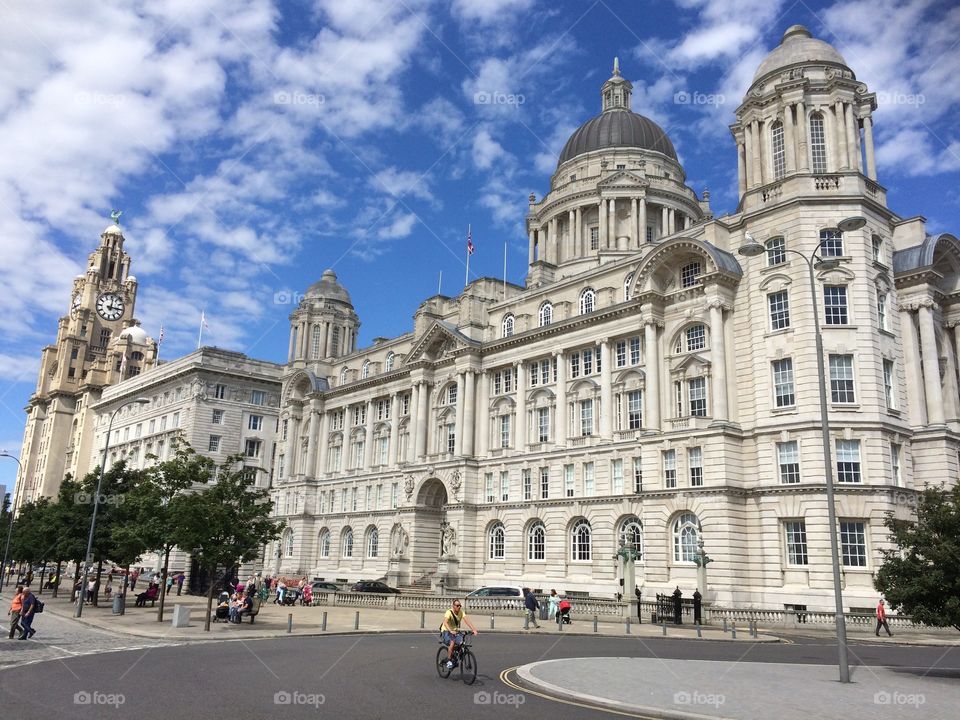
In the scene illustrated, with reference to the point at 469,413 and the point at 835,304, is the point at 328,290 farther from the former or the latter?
the point at 835,304

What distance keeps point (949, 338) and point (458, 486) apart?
34.7m

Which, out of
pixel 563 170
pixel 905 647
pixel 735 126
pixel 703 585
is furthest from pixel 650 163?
pixel 905 647

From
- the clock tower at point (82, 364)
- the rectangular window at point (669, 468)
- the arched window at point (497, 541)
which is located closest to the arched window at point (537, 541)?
the arched window at point (497, 541)

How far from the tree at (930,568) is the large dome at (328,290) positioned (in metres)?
74.0

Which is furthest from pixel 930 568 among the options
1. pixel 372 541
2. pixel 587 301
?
pixel 372 541

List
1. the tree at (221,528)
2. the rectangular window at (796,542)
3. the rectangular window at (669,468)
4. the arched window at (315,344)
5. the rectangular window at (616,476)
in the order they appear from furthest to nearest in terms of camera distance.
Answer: the arched window at (315,344)
the rectangular window at (616,476)
the rectangular window at (669,468)
the rectangular window at (796,542)
the tree at (221,528)

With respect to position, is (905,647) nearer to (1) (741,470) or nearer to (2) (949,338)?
(1) (741,470)

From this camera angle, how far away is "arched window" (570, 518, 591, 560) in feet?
174

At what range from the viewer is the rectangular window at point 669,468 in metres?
47.1

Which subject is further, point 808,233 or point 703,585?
point 808,233

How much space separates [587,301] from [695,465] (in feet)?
56.2

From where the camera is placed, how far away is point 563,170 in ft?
275

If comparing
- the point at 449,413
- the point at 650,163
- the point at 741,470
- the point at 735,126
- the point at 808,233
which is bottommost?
the point at 741,470

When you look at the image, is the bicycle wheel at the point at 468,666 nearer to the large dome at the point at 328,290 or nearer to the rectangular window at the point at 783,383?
the rectangular window at the point at 783,383
